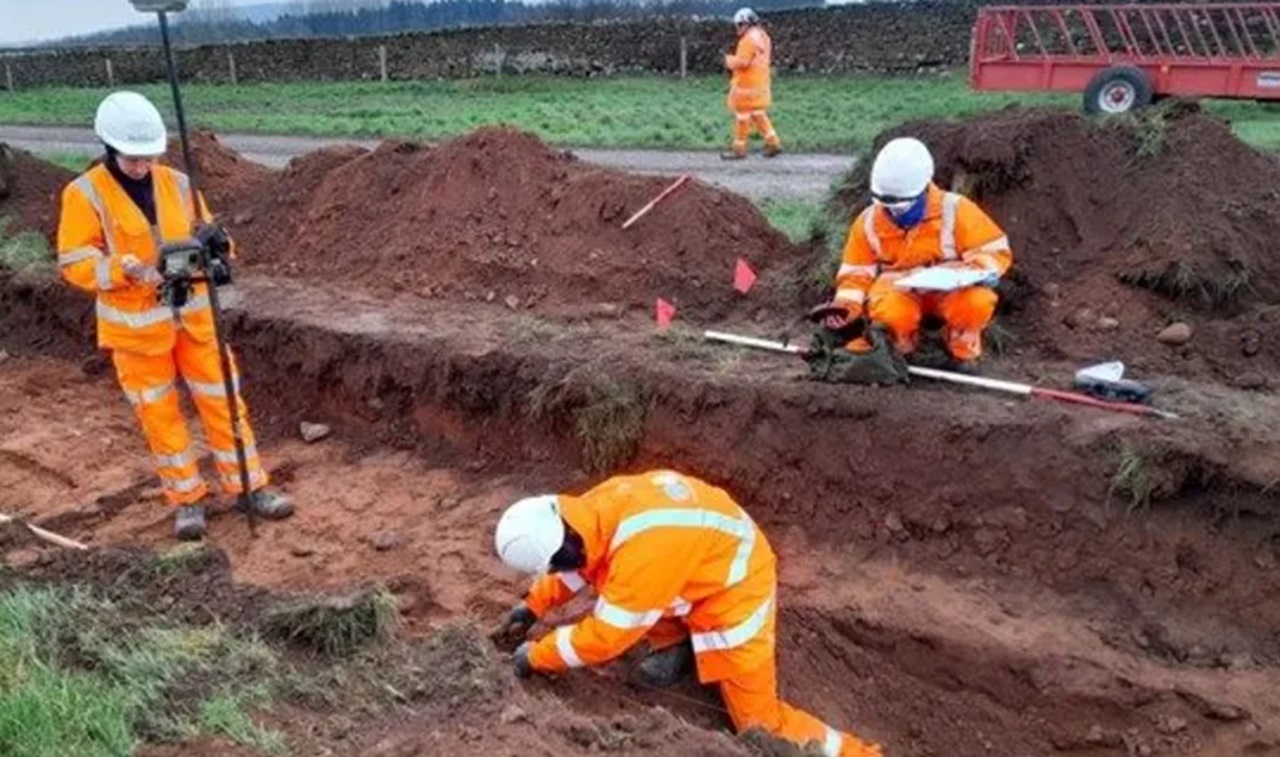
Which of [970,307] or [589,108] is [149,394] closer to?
[970,307]

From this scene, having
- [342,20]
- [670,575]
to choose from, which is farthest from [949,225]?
[342,20]

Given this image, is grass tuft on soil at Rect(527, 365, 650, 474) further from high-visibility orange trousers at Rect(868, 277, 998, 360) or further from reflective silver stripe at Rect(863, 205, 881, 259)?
reflective silver stripe at Rect(863, 205, 881, 259)

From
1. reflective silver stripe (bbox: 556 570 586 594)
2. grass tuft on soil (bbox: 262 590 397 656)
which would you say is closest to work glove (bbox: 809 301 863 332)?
reflective silver stripe (bbox: 556 570 586 594)

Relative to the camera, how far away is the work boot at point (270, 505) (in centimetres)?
670

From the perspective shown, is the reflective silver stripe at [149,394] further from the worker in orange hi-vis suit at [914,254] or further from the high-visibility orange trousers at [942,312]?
the high-visibility orange trousers at [942,312]

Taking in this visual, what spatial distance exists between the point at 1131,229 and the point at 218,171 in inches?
332

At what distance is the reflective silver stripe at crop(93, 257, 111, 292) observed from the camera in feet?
18.7

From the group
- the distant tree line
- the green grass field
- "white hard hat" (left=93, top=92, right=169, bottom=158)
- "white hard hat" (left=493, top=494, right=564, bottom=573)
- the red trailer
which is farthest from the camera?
the distant tree line

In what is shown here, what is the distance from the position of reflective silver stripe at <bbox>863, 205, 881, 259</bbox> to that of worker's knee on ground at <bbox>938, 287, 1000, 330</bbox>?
0.54m

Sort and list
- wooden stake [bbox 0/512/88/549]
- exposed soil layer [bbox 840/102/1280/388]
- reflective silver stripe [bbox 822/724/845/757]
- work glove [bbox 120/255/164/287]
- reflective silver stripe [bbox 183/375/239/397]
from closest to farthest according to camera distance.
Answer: reflective silver stripe [bbox 822/724/845/757], work glove [bbox 120/255/164/287], wooden stake [bbox 0/512/88/549], reflective silver stripe [bbox 183/375/239/397], exposed soil layer [bbox 840/102/1280/388]

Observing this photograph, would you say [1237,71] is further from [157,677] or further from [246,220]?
[157,677]

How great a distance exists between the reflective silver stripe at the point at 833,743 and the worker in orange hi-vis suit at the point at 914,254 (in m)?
2.28

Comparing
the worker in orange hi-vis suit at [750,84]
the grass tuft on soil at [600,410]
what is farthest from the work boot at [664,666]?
the worker in orange hi-vis suit at [750,84]

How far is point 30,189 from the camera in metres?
11.6
